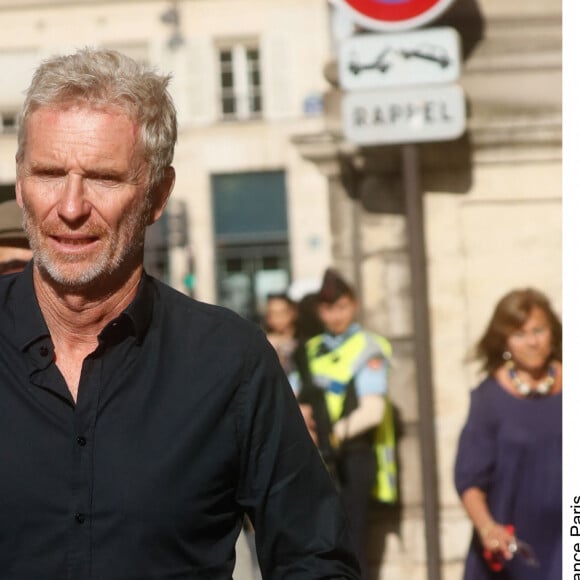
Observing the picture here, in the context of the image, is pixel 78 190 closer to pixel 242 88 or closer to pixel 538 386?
pixel 538 386

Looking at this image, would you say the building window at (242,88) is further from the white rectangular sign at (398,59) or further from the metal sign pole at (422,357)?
the white rectangular sign at (398,59)

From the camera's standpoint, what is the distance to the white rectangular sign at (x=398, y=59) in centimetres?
515

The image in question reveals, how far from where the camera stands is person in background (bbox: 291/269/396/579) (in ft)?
18.6

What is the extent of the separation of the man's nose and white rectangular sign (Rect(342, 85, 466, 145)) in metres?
3.13

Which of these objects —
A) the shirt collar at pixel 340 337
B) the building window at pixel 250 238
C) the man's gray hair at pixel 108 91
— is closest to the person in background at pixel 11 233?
the man's gray hair at pixel 108 91

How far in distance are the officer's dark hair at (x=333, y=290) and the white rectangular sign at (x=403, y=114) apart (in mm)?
781

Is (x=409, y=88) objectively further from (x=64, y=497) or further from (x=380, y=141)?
(x=64, y=497)

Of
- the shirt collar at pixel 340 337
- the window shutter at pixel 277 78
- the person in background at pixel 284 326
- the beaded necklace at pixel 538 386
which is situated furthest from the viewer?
the window shutter at pixel 277 78

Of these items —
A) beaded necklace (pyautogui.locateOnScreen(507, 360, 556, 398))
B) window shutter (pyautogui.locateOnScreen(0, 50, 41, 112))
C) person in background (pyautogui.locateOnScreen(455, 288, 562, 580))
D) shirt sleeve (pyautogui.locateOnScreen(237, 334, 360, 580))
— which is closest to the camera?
shirt sleeve (pyautogui.locateOnScreen(237, 334, 360, 580))

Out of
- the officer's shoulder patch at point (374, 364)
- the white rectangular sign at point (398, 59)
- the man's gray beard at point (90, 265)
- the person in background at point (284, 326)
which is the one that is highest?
the white rectangular sign at point (398, 59)

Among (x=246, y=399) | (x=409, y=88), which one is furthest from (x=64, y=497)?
(x=409, y=88)

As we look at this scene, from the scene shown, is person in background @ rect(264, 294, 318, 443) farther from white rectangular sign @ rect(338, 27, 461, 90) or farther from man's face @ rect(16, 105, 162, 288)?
man's face @ rect(16, 105, 162, 288)

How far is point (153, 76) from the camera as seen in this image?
7.34ft

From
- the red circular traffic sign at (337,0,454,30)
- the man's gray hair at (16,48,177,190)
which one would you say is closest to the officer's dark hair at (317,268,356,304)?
the red circular traffic sign at (337,0,454,30)
